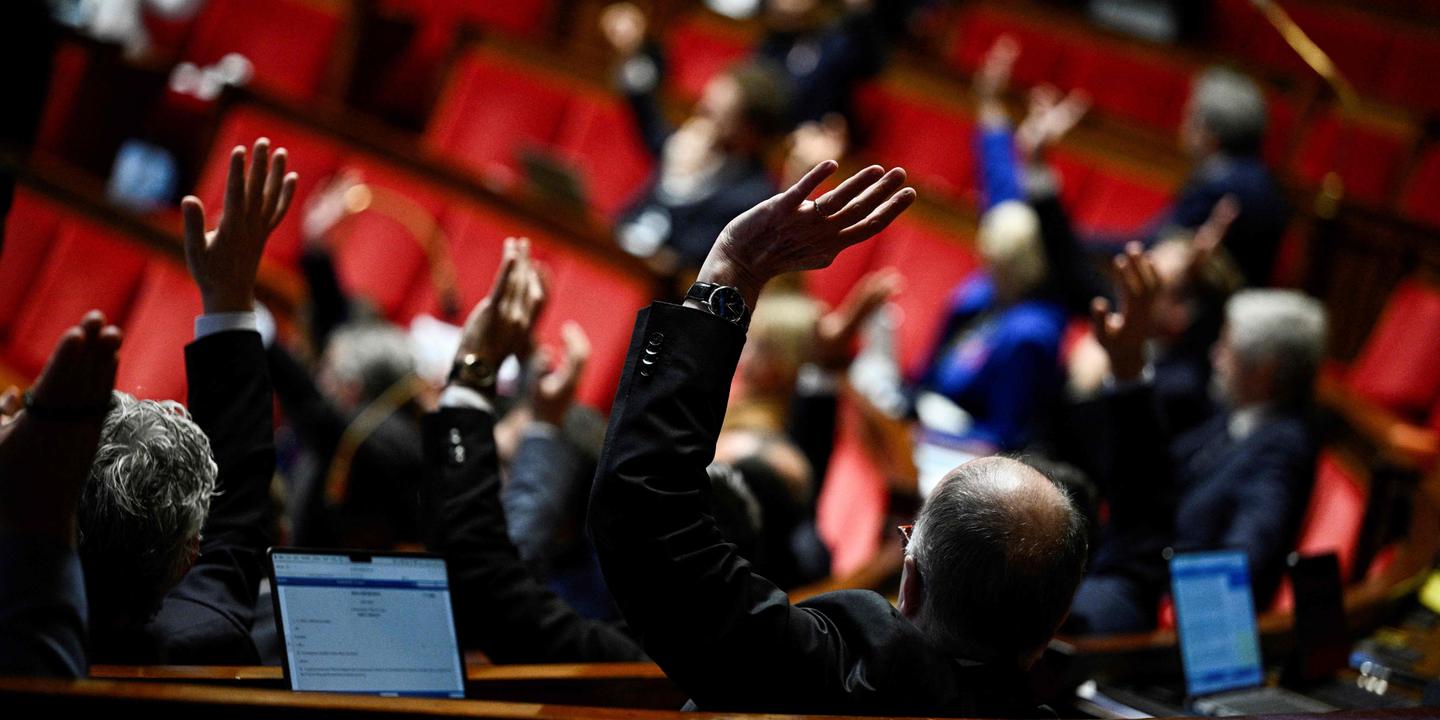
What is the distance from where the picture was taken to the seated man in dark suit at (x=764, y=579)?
1.77 feet

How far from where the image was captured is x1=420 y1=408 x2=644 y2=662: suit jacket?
0.75 metres

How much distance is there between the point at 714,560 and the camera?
1.79 ft

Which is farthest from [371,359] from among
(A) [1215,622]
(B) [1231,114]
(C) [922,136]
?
(C) [922,136]

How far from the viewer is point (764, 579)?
0.57 metres

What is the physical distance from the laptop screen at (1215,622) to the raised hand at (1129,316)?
135 millimetres

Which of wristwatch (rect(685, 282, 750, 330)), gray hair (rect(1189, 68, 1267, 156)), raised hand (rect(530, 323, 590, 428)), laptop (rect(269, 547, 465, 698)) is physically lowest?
laptop (rect(269, 547, 465, 698))

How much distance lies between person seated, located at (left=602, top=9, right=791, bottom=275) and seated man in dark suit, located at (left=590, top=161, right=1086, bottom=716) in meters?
1.10

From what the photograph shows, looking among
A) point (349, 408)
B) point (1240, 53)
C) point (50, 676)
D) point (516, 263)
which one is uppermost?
point (1240, 53)

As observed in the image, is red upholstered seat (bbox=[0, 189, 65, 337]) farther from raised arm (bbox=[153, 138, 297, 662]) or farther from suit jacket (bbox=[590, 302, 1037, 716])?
suit jacket (bbox=[590, 302, 1037, 716])

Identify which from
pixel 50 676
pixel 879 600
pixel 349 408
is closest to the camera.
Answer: pixel 50 676

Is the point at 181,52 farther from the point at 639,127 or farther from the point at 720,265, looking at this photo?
the point at 720,265

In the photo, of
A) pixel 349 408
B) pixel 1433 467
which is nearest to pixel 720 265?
pixel 349 408

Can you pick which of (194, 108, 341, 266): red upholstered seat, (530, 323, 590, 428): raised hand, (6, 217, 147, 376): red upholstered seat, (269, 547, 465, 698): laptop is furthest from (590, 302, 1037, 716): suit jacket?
(194, 108, 341, 266): red upholstered seat

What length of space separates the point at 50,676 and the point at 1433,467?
153cm
